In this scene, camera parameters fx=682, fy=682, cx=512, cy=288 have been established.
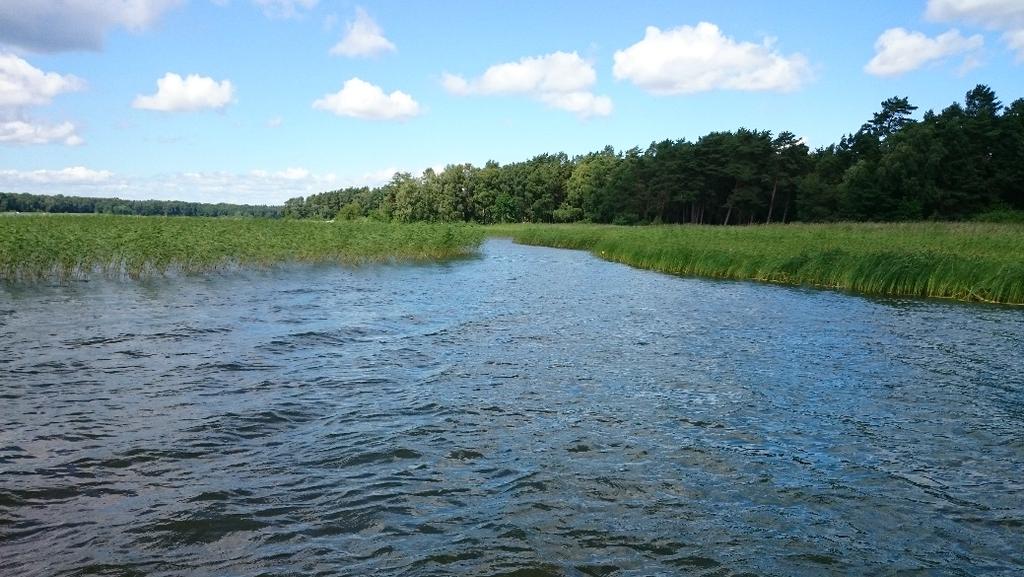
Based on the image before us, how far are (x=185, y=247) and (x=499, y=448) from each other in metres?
21.0

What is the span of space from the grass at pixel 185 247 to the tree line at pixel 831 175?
1718 inches

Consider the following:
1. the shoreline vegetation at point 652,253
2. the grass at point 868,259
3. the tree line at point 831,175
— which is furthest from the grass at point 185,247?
the tree line at point 831,175

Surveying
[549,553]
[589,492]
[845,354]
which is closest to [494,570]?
[549,553]

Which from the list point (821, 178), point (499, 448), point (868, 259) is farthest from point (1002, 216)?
point (499, 448)

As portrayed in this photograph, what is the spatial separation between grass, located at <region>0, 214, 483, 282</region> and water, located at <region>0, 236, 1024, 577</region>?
5.98 meters

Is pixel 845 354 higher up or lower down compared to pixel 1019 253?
lower down

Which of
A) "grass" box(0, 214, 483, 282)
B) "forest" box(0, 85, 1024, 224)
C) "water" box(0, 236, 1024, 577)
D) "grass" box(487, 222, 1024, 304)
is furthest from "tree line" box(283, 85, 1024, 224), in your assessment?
"water" box(0, 236, 1024, 577)

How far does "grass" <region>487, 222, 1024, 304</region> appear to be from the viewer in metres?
21.7

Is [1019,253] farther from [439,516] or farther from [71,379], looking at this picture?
[71,379]

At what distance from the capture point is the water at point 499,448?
538cm

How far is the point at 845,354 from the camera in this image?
44.7 ft

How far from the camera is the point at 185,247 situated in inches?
981

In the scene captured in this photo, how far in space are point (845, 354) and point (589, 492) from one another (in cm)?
918

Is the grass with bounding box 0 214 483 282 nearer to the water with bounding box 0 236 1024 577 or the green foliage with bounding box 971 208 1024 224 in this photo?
the water with bounding box 0 236 1024 577
